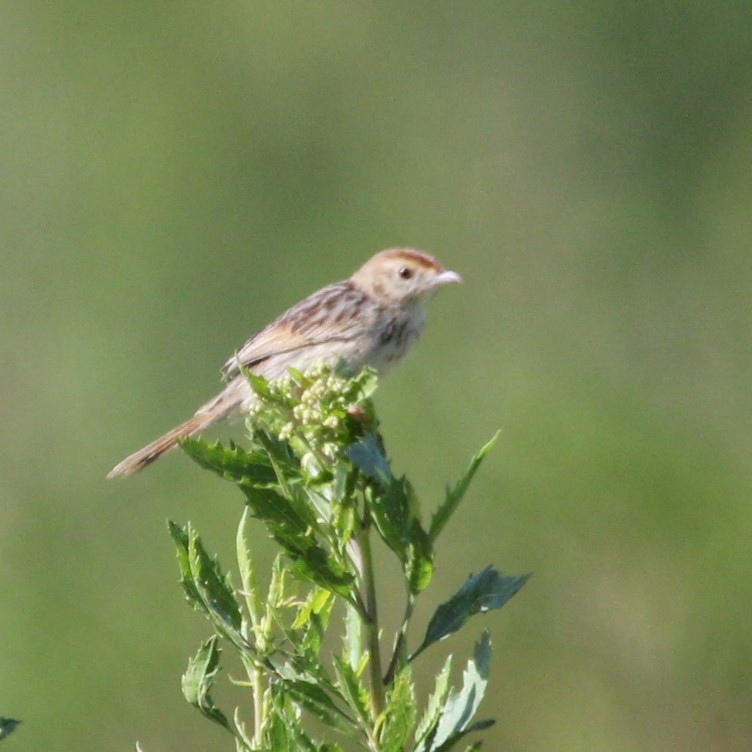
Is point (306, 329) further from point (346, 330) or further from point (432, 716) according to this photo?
point (432, 716)

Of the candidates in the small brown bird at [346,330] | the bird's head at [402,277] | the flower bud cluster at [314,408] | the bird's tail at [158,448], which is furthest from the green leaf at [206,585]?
the bird's head at [402,277]

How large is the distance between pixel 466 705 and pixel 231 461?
1.66 feet

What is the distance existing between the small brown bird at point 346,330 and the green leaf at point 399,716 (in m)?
3.62

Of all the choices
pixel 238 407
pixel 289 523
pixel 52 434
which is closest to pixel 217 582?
pixel 289 523

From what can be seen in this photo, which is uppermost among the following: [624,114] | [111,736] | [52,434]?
[624,114]

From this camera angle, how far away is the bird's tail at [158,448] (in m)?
5.64

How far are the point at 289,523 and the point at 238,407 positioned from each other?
11.7 ft

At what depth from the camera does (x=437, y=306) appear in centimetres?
916

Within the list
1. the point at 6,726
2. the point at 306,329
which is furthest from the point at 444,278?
the point at 6,726

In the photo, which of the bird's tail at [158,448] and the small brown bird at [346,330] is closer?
the bird's tail at [158,448]

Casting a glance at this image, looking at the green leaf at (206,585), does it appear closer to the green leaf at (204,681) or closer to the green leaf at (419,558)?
the green leaf at (204,681)

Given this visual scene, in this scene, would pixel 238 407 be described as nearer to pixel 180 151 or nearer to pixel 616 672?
pixel 616 672

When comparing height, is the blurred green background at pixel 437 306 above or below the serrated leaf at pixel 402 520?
above

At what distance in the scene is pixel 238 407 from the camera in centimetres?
580
